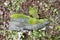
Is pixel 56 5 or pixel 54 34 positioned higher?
pixel 56 5

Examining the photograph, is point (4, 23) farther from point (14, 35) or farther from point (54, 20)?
point (54, 20)

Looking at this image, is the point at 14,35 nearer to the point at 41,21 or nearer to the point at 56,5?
the point at 41,21

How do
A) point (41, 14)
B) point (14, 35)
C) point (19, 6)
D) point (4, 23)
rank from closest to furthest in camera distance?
1. point (14, 35)
2. point (4, 23)
3. point (41, 14)
4. point (19, 6)

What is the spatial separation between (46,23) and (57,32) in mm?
396

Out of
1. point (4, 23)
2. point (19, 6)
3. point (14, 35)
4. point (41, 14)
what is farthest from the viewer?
point (19, 6)

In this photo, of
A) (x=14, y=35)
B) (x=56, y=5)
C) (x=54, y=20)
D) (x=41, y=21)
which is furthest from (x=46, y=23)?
(x=56, y=5)

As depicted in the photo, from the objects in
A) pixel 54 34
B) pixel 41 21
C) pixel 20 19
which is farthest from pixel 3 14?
pixel 54 34

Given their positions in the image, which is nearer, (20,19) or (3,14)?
(20,19)

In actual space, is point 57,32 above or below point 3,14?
below

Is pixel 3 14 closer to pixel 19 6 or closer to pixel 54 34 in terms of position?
pixel 19 6

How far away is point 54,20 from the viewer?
6.27m

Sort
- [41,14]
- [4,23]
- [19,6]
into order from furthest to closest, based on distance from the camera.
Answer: [19,6], [41,14], [4,23]

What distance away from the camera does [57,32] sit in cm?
564

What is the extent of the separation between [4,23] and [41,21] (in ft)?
3.49
